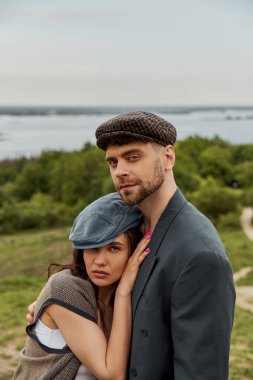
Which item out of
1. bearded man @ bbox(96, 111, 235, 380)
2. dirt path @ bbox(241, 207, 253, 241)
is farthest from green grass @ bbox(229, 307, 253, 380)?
dirt path @ bbox(241, 207, 253, 241)

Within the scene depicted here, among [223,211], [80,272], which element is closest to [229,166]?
[223,211]

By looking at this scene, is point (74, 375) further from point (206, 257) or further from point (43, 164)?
point (43, 164)

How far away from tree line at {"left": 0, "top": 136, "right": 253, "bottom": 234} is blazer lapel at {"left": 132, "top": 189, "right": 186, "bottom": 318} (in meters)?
28.4

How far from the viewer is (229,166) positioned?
50.6 metres

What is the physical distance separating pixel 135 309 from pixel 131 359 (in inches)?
8.1

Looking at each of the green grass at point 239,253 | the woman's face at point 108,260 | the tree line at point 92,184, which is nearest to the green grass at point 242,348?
the woman's face at point 108,260

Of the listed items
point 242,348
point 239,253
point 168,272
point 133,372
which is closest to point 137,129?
point 168,272

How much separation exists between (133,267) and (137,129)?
60 cm

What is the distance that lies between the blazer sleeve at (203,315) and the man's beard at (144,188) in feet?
1.08

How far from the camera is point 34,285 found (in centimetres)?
1392

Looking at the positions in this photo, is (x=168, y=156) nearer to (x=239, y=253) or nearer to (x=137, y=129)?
(x=137, y=129)

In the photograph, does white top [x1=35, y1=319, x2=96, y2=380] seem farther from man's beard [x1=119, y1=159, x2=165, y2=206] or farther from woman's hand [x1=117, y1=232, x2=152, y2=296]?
man's beard [x1=119, y1=159, x2=165, y2=206]

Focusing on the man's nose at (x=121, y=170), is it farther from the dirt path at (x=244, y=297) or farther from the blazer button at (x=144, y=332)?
the dirt path at (x=244, y=297)

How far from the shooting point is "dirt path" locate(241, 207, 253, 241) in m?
30.2
